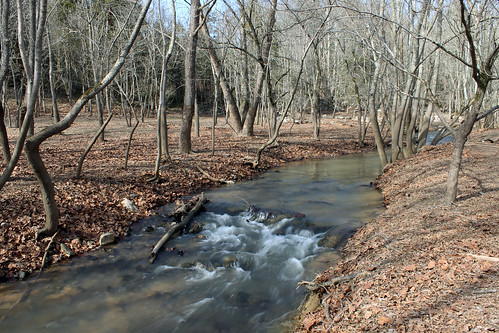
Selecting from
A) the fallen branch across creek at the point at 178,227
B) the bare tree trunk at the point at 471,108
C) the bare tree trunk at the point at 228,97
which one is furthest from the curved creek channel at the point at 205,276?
the bare tree trunk at the point at 228,97

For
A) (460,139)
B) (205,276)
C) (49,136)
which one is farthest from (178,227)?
(460,139)

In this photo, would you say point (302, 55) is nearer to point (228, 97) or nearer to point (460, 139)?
point (228, 97)

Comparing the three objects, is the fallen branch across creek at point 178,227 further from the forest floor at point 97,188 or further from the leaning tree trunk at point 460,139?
the leaning tree trunk at point 460,139

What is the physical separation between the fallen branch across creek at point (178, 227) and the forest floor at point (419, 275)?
10.5 feet

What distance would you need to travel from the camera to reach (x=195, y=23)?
14.5 meters

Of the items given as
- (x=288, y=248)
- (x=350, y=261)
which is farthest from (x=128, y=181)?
(x=350, y=261)

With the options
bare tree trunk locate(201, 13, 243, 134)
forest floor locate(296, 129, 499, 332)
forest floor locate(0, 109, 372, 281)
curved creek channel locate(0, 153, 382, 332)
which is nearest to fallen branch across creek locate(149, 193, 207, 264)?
curved creek channel locate(0, 153, 382, 332)

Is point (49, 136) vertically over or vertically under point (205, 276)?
over

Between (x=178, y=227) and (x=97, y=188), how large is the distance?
268cm

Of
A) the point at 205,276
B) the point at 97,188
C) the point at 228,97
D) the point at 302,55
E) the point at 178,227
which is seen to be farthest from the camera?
the point at 228,97

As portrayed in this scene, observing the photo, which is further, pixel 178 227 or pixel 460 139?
pixel 178 227

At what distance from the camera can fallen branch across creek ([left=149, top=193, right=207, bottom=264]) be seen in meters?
7.13

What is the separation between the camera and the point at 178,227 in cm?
821

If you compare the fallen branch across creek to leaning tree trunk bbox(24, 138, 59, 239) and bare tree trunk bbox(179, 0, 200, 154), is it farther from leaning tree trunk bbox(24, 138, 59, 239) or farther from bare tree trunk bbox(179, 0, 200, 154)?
bare tree trunk bbox(179, 0, 200, 154)
